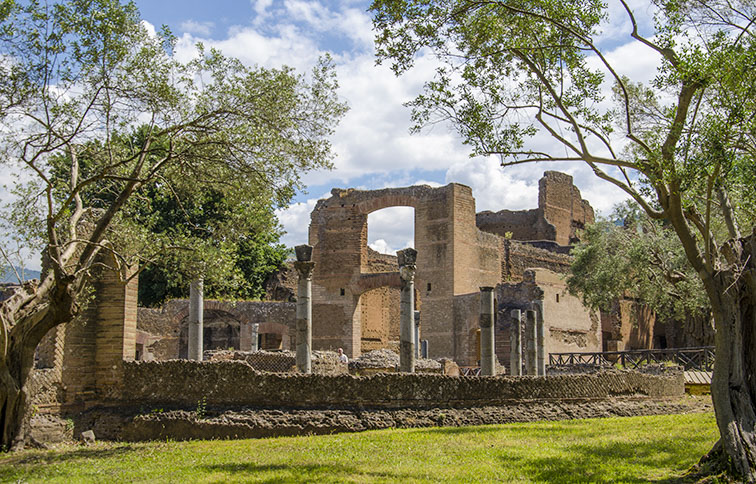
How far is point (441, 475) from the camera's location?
779 centimetres

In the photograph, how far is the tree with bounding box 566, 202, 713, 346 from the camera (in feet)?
82.6

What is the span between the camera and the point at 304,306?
1691 centimetres

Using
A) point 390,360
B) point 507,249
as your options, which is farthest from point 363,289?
point 390,360

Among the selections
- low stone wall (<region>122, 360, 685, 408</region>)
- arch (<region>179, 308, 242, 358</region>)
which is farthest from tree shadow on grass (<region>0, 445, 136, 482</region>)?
arch (<region>179, 308, 242, 358</region>)

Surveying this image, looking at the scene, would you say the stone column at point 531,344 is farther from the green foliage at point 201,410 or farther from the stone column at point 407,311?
the green foliage at point 201,410

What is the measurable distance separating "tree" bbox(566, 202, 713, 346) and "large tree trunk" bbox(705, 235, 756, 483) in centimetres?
1633

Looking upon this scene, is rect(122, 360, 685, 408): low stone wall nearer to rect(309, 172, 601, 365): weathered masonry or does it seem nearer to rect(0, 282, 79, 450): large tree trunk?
rect(0, 282, 79, 450): large tree trunk

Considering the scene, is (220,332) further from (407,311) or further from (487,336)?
(487,336)

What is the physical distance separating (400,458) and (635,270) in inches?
844

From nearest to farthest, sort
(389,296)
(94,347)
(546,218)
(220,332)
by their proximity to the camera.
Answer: (94,347)
(220,332)
(389,296)
(546,218)

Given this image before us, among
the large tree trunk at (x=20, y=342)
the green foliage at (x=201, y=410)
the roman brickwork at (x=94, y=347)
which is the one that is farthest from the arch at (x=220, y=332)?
the large tree trunk at (x=20, y=342)

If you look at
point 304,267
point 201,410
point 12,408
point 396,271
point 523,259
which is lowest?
point 201,410

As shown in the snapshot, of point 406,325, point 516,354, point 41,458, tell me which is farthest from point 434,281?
point 41,458

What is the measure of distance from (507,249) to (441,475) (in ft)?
99.0
